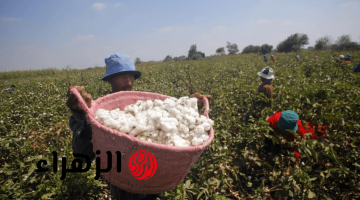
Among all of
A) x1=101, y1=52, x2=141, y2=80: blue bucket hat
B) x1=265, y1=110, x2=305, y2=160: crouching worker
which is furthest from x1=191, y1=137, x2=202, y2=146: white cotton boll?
x1=265, y1=110, x2=305, y2=160: crouching worker

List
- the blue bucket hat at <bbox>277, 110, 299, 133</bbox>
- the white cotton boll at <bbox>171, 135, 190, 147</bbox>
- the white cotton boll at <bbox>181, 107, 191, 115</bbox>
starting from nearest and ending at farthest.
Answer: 1. the white cotton boll at <bbox>171, 135, 190, 147</bbox>
2. the white cotton boll at <bbox>181, 107, 191, 115</bbox>
3. the blue bucket hat at <bbox>277, 110, 299, 133</bbox>

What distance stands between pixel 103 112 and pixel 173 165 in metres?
0.56

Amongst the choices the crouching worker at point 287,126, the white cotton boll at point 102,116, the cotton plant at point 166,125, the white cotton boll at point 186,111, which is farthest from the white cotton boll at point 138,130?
the crouching worker at point 287,126

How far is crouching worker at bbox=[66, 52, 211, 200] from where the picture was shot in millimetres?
1310

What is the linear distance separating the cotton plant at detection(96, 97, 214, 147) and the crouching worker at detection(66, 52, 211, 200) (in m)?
0.24

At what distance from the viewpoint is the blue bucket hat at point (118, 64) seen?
1.82 m

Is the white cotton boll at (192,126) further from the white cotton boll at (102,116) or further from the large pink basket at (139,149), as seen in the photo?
the white cotton boll at (102,116)

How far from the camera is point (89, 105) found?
134 centimetres

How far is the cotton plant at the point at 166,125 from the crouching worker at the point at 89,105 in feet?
0.79

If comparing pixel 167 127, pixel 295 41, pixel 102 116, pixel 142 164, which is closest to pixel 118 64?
pixel 102 116

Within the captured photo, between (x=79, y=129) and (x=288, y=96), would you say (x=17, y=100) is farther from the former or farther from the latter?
(x=288, y=96)

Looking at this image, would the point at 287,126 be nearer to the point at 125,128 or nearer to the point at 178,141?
the point at 178,141

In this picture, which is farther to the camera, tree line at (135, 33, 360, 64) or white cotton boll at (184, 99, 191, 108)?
tree line at (135, 33, 360, 64)

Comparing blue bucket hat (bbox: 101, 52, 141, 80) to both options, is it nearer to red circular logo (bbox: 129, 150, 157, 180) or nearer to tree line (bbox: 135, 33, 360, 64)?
red circular logo (bbox: 129, 150, 157, 180)
